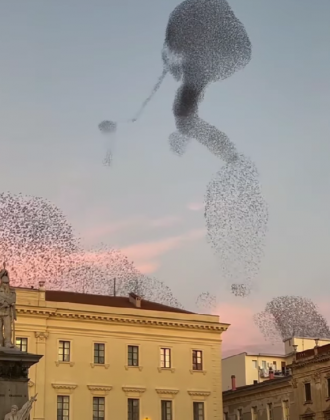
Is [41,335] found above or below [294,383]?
above

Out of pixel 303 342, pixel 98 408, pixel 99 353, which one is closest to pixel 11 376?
pixel 98 408

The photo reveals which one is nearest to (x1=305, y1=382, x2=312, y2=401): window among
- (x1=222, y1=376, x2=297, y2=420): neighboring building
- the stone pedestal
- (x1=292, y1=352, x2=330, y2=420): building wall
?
(x1=292, y1=352, x2=330, y2=420): building wall

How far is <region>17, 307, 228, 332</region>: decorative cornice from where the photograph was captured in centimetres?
5710

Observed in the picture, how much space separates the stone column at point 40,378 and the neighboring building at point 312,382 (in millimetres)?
21844

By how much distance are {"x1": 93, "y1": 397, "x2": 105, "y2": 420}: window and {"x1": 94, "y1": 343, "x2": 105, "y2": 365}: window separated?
255 cm

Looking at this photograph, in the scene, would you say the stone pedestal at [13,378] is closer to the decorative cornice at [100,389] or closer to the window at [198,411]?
the decorative cornice at [100,389]

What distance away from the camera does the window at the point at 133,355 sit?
198ft

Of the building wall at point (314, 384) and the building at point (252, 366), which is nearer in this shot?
the building wall at point (314, 384)

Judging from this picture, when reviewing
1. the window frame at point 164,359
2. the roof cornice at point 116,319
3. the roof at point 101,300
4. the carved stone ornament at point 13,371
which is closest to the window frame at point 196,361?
the roof cornice at point 116,319

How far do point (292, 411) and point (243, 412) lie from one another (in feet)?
32.8

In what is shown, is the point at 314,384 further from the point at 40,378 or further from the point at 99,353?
the point at 40,378

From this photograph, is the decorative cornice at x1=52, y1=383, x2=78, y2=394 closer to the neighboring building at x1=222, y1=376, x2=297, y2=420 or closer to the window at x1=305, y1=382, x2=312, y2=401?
the window at x1=305, y1=382, x2=312, y2=401

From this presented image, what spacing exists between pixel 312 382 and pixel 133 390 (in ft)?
51.6

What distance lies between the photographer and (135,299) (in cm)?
6519
